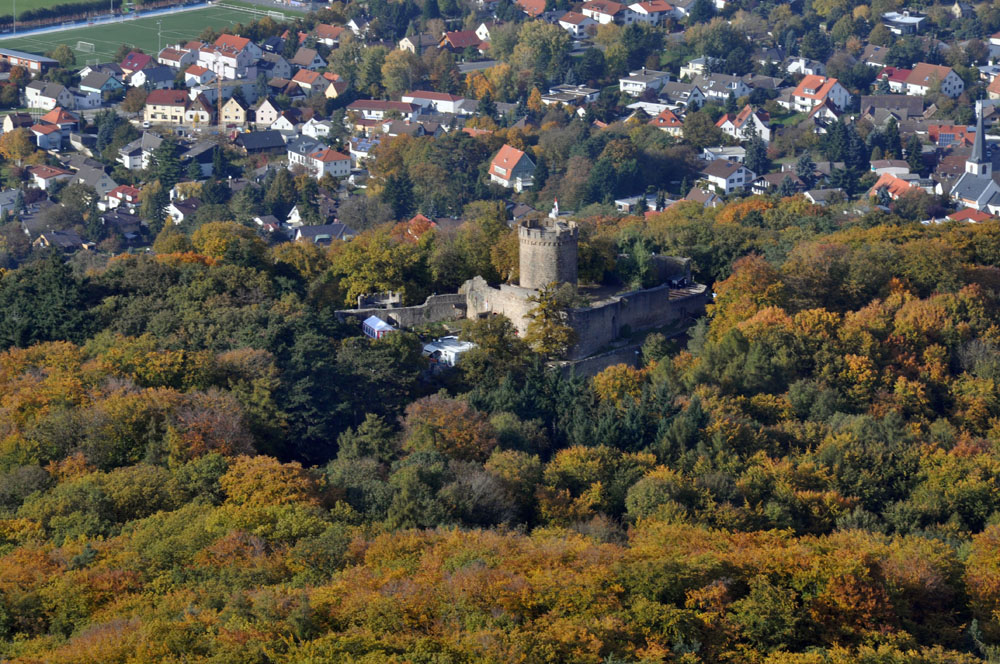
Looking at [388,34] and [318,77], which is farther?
[388,34]

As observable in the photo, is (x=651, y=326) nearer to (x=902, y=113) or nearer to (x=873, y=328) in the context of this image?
(x=873, y=328)

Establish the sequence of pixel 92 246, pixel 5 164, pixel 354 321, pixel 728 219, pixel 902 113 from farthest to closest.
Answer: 1. pixel 902 113
2. pixel 5 164
3. pixel 92 246
4. pixel 728 219
5. pixel 354 321

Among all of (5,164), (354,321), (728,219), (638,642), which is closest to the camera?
(638,642)

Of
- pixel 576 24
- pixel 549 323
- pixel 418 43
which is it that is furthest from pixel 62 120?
pixel 549 323

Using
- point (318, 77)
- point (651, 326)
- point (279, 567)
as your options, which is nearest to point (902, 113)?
point (318, 77)

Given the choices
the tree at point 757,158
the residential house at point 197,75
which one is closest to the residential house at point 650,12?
the tree at point 757,158

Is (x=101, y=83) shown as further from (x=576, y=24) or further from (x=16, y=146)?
(x=576, y=24)

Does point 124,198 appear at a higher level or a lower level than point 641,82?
lower
